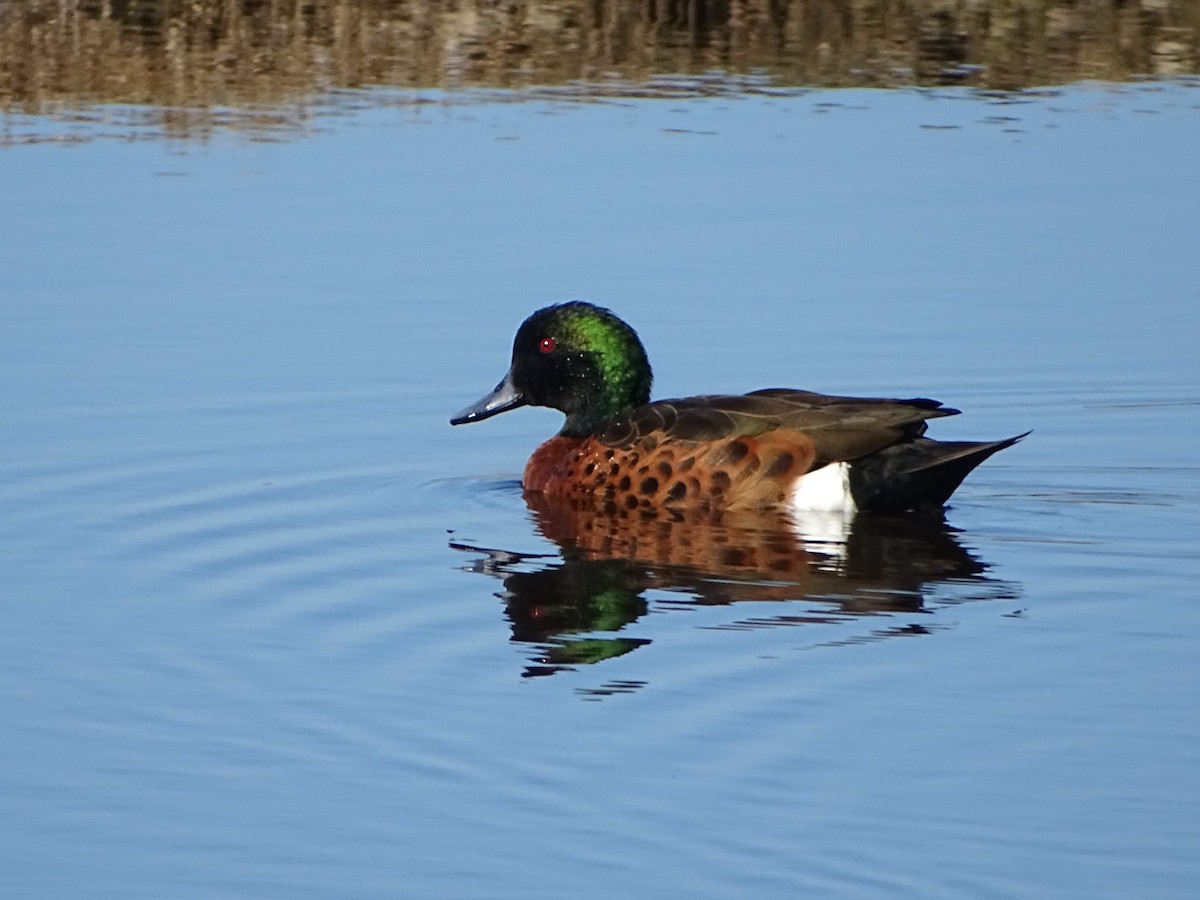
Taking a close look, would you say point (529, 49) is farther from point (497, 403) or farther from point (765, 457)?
point (765, 457)

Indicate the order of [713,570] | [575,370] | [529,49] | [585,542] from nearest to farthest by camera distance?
[713,570] → [585,542] → [575,370] → [529,49]

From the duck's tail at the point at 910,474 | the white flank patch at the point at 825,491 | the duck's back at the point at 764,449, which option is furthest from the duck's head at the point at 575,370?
the duck's tail at the point at 910,474

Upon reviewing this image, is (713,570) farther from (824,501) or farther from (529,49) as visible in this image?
(529,49)

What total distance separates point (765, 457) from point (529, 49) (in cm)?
870

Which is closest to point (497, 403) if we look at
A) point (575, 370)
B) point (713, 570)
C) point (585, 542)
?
point (575, 370)

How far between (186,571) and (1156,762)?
3.57 metres

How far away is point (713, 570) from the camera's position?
816 cm

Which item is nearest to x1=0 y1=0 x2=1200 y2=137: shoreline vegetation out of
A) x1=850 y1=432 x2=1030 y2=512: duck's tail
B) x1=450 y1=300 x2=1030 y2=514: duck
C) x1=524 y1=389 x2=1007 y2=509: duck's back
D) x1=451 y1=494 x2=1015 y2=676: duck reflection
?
x1=450 y1=300 x2=1030 y2=514: duck

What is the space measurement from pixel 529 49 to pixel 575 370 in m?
7.73

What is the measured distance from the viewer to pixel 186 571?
26.5 ft

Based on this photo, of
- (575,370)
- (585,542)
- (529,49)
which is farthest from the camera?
(529,49)

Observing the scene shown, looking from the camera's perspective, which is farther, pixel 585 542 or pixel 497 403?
pixel 497 403

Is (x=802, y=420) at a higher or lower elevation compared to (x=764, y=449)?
higher

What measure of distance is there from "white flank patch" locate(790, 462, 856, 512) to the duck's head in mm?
1097
